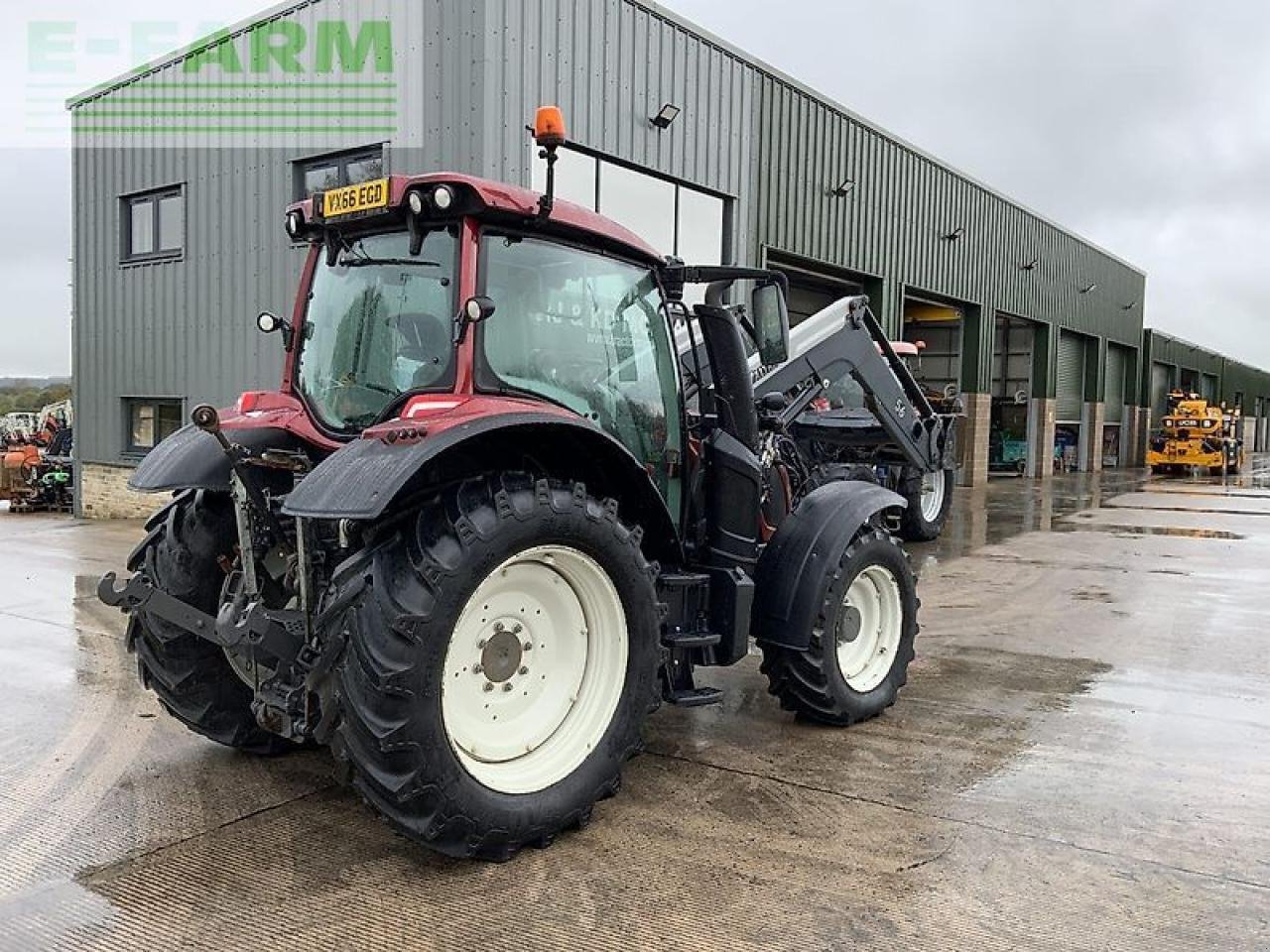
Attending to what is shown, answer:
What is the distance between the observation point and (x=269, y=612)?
3.56 metres

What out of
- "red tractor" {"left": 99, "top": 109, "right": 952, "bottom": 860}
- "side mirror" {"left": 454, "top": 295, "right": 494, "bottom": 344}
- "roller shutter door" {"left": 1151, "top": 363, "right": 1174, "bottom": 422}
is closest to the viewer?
"red tractor" {"left": 99, "top": 109, "right": 952, "bottom": 860}

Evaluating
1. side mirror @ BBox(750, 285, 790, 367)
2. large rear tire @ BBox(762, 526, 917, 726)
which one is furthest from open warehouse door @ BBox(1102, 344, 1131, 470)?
side mirror @ BBox(750, 285, 790, 367)

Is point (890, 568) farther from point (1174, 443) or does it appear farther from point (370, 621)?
point (1174, 443)

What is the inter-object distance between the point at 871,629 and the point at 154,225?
12591 millimetres

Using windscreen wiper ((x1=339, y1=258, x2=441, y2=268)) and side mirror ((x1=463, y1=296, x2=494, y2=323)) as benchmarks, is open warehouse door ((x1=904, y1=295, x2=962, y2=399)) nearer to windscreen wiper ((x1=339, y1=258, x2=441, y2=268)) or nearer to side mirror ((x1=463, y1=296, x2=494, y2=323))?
windscreen wiper ((x1=339, y1=258, x2=441, y2=268))

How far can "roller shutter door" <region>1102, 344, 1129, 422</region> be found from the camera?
34406 millimetres

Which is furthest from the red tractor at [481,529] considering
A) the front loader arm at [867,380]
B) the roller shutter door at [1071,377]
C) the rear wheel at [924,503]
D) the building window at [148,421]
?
the roller shutter door at [1071,377]

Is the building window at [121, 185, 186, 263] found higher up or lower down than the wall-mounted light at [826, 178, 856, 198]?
lower down

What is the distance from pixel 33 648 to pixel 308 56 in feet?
25.5

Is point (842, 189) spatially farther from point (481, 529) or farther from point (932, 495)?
point (481, 529)

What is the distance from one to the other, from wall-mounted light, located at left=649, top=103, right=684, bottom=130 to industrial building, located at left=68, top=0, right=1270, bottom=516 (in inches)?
1.5

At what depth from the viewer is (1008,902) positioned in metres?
3.22

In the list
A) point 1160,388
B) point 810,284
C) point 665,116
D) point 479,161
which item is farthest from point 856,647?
point 1160,388

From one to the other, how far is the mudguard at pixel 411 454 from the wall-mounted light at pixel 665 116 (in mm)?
9130
